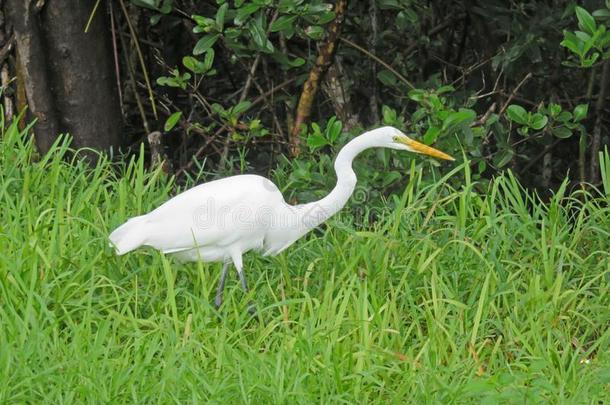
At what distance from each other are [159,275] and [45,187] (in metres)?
0.83

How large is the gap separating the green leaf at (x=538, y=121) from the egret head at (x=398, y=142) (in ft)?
1.65

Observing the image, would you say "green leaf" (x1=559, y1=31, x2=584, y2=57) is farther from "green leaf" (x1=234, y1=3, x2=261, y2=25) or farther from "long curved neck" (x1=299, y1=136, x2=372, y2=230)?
"green leaf" (x1=234, y1=3, x2=261, y2=25)

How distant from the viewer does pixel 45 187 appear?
4691 millimetres

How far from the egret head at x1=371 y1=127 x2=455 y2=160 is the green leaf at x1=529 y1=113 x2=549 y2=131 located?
50 centimetres

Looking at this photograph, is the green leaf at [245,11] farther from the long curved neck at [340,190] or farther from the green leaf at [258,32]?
the long curved neck at [340,190]

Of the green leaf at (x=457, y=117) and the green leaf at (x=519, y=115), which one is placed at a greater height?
the green leaf at (x=457, y=117)

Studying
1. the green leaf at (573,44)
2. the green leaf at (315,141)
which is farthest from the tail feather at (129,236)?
the green leaf at (573,44)

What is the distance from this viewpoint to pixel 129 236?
13.0 feet

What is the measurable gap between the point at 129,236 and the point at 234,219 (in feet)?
1.23

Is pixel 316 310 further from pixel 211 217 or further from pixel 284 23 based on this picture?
pixel 284 23

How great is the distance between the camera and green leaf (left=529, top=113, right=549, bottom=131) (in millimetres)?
4551

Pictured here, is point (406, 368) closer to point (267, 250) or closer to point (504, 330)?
point (504, 330)

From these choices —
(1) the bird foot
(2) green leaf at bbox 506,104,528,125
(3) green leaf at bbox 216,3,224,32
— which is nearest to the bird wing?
(1) the bird foot

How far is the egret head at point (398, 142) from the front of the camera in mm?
4145
